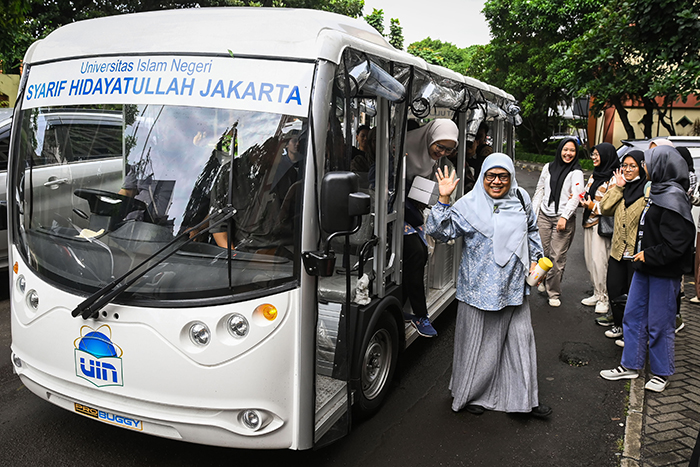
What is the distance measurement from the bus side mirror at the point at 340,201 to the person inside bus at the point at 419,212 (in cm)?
188

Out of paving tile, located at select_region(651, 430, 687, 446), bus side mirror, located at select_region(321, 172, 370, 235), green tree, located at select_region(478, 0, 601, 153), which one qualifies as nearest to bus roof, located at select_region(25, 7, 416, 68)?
bus side mirror, located at select_region(321, 172, 370, 235)

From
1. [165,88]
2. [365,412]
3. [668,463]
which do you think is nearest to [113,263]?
[165,88]

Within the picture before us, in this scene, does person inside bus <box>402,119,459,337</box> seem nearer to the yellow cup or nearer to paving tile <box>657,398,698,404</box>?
the yellow cup

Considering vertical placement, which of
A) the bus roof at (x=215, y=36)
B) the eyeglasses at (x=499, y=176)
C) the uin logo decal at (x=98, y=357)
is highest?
the bus roof at (x=215, y=36)

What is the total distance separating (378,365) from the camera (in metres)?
4.32

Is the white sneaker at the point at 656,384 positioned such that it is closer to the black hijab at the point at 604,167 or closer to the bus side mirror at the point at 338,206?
the black hijab at the point at 604,167

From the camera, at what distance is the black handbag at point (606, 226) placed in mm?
6055

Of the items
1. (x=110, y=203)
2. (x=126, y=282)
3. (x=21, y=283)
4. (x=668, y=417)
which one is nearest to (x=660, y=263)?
(x=668, y=417)

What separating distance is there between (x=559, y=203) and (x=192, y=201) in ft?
16.0

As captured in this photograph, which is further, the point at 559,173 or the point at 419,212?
the point at 559,173

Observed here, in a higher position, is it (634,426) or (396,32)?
(396,32)

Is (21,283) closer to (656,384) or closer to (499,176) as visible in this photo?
(499,176)

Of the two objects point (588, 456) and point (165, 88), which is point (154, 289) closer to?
point (165, 88)

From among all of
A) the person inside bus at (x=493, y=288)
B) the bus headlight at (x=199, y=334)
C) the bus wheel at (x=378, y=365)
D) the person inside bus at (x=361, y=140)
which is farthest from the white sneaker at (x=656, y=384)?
the bus headlight at (x=199, y=334)
